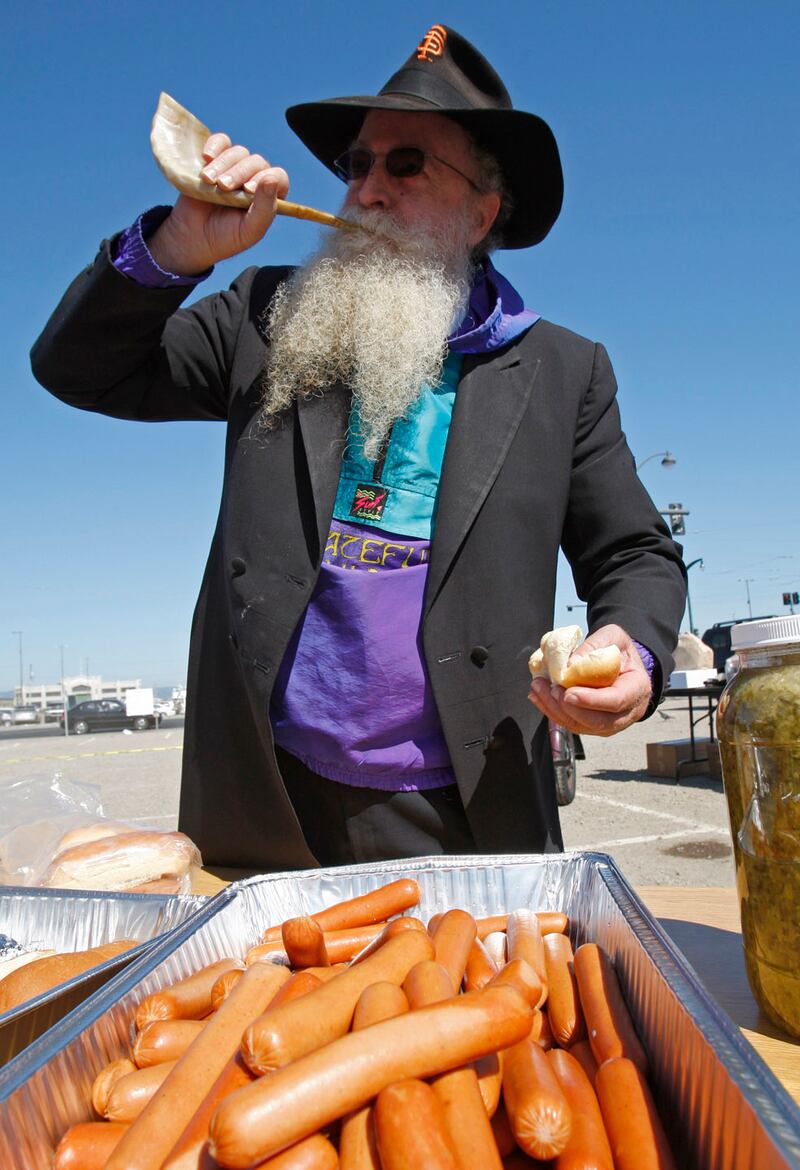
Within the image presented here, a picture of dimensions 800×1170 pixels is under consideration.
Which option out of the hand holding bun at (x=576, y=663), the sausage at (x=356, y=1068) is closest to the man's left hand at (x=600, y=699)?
the hand holding bun at (x=576, y=663)

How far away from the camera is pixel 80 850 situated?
6.45 feet

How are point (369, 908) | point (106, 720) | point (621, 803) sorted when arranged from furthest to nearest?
point (106, 720)
point (621, 803)
point (369, 908)

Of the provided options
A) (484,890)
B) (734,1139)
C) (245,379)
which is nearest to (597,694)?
(484,890)

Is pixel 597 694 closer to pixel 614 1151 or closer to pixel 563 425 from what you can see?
pixel 614 1151

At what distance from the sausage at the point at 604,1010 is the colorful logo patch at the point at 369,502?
1.14 m

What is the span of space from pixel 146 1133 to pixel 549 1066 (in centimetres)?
43

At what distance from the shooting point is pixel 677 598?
6.73ft

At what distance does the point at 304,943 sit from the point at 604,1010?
424mm

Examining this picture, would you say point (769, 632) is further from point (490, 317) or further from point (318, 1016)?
point (490, 317)

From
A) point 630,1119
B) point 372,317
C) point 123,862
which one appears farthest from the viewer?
point 372,317

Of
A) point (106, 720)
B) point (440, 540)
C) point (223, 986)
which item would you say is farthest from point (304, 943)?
point (106, 720)

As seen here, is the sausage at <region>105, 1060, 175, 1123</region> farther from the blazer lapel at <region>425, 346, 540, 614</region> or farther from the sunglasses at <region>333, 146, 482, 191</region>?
the sunglasses at <region>333, 146, 482, 191</region>

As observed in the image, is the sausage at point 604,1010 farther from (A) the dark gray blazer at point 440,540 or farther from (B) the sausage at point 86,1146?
(A) the dark gray blazer at point 440,540

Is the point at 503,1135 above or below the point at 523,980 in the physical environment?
below
